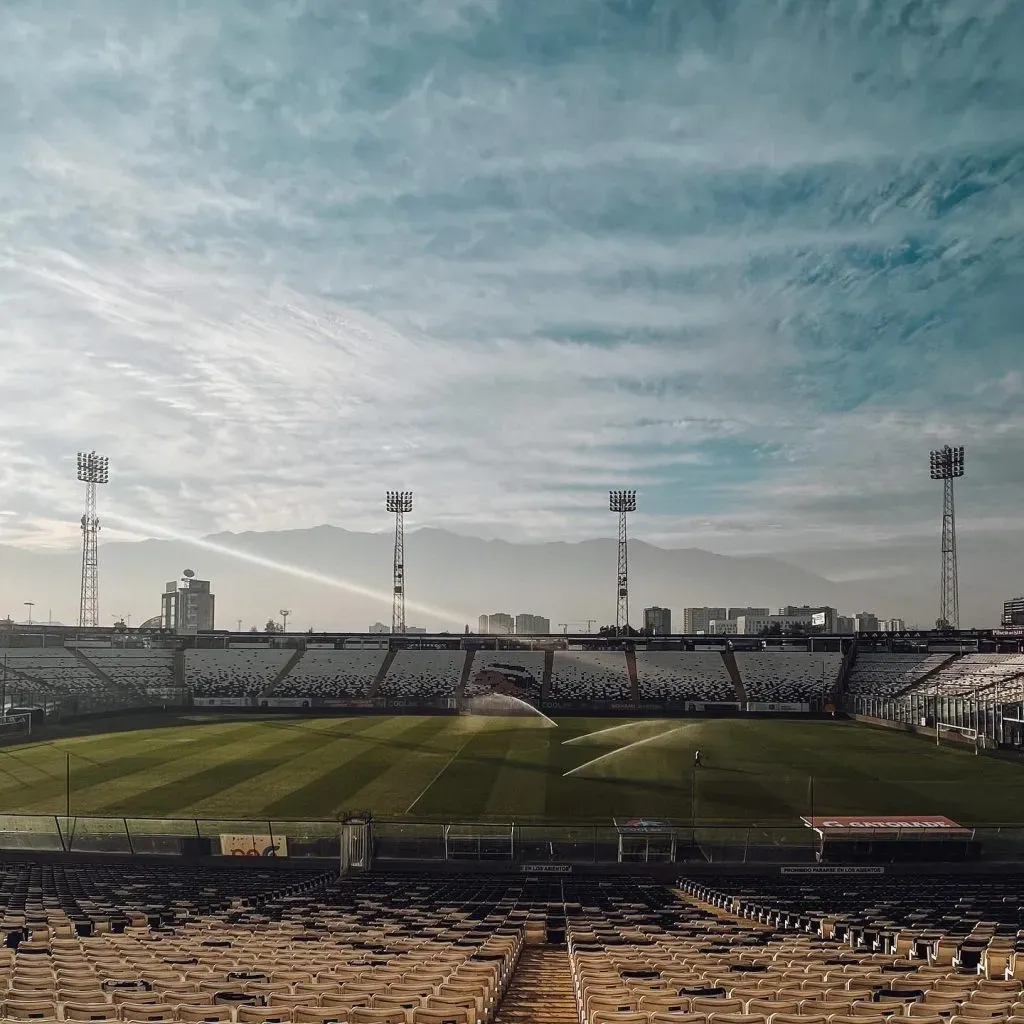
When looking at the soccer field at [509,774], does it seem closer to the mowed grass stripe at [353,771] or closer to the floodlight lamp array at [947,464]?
the mowed grass stripe at [353,771]

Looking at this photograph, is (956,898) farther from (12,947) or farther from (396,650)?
(396,650)

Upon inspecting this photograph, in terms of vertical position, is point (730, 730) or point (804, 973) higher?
point (804, 973)

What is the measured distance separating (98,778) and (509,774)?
71.7 feet

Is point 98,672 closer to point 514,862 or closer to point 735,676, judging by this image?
point 735,676

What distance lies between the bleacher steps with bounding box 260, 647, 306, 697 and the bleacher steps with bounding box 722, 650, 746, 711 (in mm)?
46633

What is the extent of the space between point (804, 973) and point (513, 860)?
1827cm

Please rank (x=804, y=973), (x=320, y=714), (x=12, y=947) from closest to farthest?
(x=804, y=973), (x=12, y=947), (x=320, y=714)

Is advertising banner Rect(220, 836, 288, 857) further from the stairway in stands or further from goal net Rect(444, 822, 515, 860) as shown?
the stairway in stands

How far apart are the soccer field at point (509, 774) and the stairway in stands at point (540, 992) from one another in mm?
23336

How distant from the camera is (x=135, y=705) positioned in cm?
8550

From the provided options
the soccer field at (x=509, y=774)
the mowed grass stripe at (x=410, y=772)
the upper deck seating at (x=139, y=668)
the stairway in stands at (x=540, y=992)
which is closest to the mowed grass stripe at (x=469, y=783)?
the soccer field at (x=509, y=774)

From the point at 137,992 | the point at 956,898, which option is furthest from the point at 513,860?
the point at 137,992

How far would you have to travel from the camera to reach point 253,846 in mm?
31078

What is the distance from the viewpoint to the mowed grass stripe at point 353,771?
1656 inches
